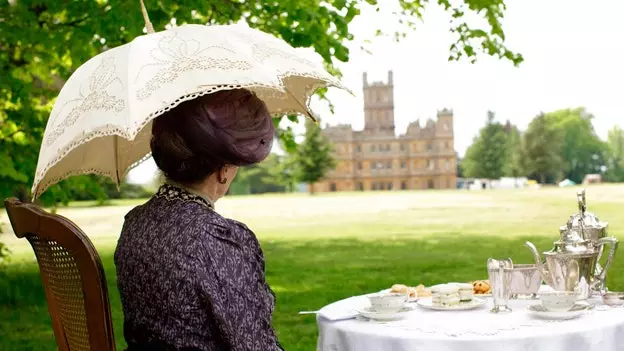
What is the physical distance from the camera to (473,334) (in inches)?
106

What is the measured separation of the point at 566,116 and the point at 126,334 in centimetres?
12041

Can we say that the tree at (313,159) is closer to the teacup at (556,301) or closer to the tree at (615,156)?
the tree at (615,156)

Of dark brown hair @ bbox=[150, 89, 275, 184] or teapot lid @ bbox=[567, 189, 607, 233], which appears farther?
teapot lid @ bbox=[567, 189, 607, 233]

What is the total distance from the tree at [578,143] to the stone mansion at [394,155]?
660 inches

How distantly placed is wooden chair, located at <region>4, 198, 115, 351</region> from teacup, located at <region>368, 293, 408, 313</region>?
3.22 ft

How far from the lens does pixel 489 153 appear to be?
4235 inches

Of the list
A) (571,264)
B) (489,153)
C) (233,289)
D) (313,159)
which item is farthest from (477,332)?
(489,153)

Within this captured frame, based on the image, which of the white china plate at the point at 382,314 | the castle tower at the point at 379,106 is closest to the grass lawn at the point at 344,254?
the white china plate at the point at 382,314

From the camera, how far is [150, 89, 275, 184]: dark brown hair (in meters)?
2.34

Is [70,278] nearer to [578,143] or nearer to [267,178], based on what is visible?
[267,178]

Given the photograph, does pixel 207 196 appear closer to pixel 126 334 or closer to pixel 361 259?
pixel 126 334

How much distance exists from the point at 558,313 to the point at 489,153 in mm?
106629

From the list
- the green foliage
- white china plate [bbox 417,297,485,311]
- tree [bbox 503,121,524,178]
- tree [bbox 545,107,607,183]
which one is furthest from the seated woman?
tree [bbox 545,107,607,183]

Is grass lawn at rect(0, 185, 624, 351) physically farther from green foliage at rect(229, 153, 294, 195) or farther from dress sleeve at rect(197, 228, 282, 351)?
green foliage at rect(229, 153, 294, 195)
